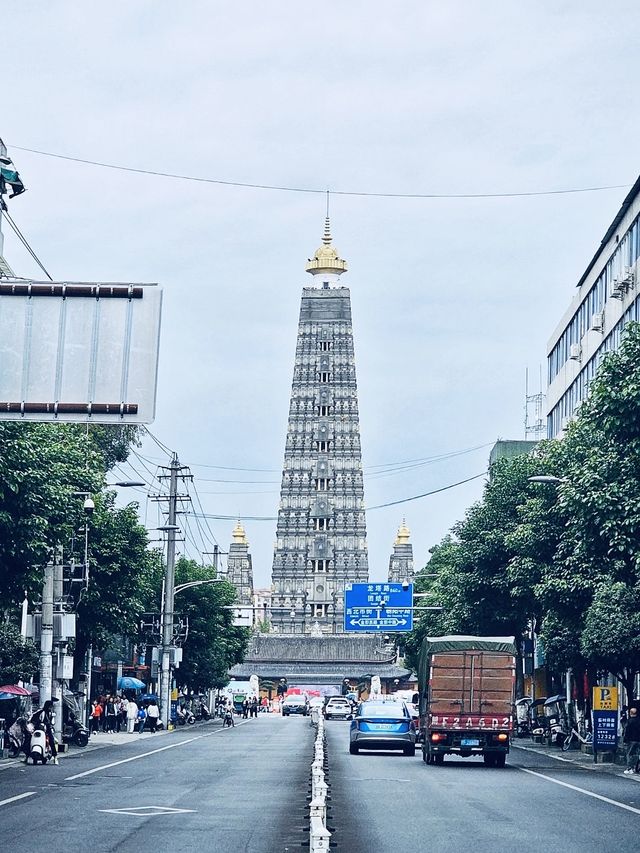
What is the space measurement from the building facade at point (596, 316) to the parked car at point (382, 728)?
496 inches

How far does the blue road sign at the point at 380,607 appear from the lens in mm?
75938

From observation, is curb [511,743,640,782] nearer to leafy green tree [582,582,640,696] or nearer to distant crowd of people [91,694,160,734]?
leafy green tree [582,582,640,696]

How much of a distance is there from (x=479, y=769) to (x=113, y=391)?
19.5m

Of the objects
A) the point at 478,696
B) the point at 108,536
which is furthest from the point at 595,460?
the point at 108,536

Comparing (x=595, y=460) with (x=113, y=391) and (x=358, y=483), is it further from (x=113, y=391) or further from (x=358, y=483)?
(x=358, y=483)

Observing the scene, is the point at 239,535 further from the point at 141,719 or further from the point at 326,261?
the point at 141,719

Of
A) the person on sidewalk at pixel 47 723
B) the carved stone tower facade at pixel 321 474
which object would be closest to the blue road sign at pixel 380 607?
the person on sidewalk at pixel 47 723

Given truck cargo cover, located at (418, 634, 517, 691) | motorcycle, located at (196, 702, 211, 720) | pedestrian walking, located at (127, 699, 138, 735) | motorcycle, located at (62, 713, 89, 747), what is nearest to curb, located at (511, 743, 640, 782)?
truck cargo cover, located at (418, 634, 517, 691)

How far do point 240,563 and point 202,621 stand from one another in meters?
106

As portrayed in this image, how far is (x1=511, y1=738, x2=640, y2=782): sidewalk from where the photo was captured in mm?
38428

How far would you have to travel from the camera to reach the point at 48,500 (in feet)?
106

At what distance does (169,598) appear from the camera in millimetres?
68625

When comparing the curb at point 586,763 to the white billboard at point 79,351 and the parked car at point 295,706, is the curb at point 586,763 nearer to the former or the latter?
the white billboard at point 79,351

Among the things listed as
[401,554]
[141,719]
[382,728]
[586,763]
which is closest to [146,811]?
[382,728]
